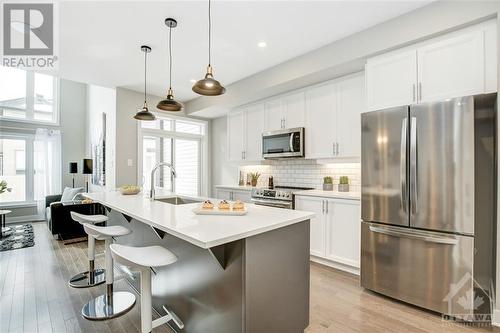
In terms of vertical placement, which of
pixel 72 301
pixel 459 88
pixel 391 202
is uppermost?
pixel 459 88

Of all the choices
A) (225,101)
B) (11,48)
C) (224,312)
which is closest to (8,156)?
(11,48)

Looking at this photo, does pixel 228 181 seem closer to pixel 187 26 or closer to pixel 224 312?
pixel 187 26

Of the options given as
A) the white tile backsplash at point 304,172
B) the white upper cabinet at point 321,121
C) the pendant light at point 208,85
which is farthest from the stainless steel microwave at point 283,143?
the pendant light at point 208,85

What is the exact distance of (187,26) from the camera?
261 cm

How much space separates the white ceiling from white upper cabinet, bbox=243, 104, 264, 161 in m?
0.81

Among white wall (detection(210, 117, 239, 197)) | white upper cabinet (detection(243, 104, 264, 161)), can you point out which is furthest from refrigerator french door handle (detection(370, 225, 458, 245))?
white wall (detection(210, 117, 239, 197))

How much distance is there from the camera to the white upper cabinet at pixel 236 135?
4.75 meters

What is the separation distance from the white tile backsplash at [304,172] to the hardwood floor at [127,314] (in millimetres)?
1322

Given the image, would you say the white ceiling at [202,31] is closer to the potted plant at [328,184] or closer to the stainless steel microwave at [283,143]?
the stainless steel microwave at [283,143]

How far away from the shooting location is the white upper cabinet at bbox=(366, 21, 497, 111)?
1988 mm

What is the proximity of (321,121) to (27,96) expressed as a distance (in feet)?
24.4

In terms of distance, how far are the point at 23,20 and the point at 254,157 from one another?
343 centimetres

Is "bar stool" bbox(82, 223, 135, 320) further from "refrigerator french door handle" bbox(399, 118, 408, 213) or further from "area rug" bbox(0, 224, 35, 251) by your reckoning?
"area rug" bbox(0, 224, 35, 251)

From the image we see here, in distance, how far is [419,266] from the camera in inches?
85.7
